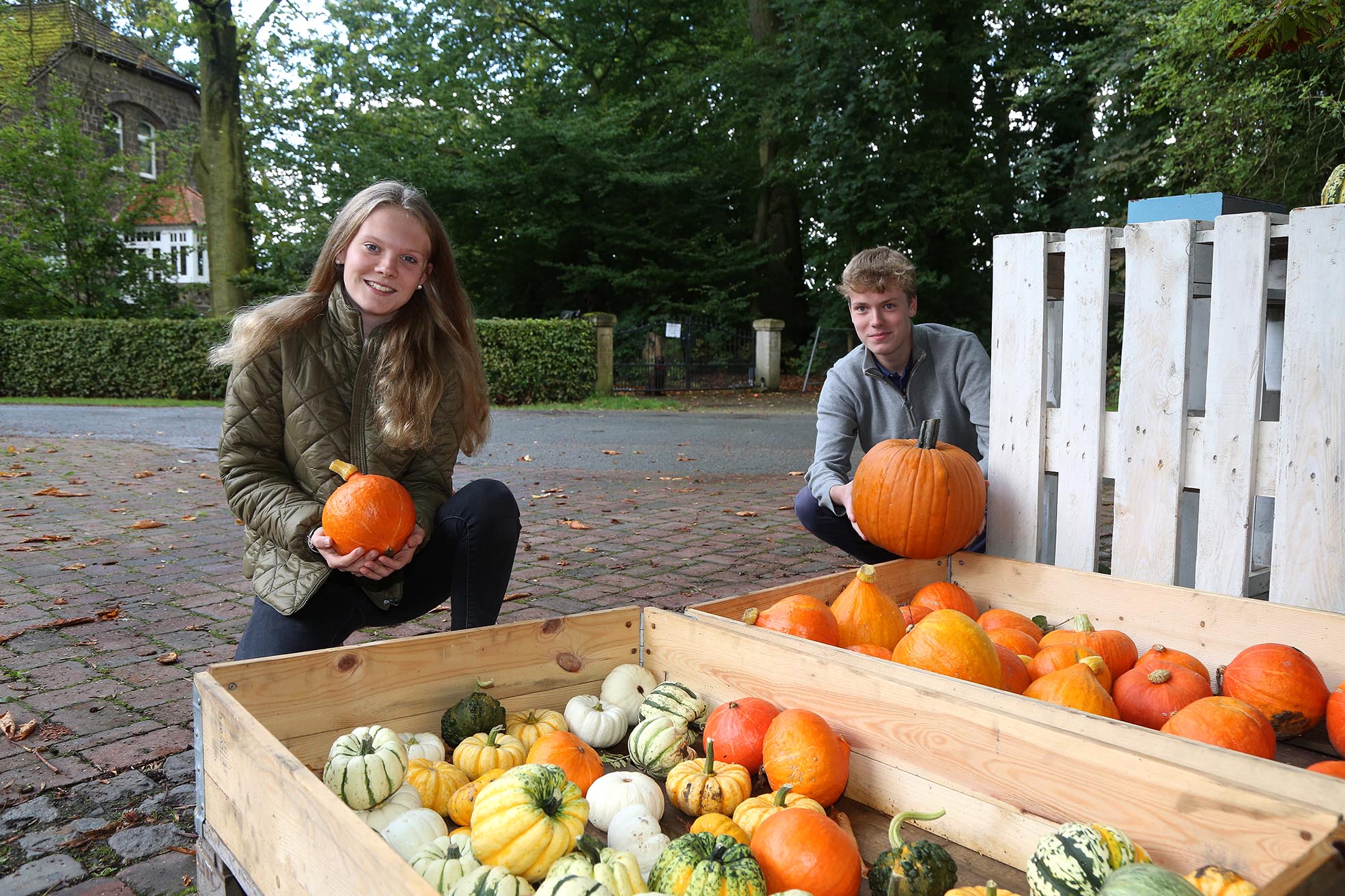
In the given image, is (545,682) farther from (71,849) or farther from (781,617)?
(71,849)

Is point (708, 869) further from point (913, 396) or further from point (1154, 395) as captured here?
point (913, 396)

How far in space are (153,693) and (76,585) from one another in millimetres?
1777

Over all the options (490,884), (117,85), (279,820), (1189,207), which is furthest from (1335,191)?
(117,85)

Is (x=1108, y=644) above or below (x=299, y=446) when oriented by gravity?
below

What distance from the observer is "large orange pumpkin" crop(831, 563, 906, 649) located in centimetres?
247

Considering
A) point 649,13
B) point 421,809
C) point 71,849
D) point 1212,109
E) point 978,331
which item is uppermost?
point 649,13

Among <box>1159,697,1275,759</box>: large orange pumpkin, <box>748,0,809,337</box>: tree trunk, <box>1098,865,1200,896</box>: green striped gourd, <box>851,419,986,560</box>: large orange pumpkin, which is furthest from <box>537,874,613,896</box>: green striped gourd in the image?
<box>748,0,809,337</box>: tree trunk

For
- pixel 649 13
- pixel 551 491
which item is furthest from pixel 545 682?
pixel 649 13

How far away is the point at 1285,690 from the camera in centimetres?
208

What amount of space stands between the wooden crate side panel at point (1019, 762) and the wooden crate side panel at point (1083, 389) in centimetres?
150

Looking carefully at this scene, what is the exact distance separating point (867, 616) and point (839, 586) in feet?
1.35

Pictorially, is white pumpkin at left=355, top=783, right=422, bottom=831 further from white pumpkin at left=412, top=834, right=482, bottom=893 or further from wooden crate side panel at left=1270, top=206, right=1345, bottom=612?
wooden crate side panel at left=1270, top=206, right=1345, bottom=612

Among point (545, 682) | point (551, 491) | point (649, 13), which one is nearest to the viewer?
point (545, 682)

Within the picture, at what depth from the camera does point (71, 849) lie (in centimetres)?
216
